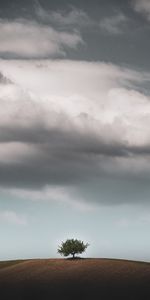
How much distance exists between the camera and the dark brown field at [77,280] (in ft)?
280

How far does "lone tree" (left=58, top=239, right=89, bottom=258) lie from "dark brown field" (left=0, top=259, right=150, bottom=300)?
1875 millimetres

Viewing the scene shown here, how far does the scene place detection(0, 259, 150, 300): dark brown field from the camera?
85250mm

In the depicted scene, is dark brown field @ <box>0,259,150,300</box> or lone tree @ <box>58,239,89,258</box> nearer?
dark brown field @ <box>0,259,150,300</box>

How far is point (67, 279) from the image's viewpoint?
307 feet

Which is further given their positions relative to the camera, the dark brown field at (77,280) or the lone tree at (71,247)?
the lone tree at (71,247)

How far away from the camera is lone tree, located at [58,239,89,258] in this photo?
10925cm

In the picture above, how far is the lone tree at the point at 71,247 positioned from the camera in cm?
10925

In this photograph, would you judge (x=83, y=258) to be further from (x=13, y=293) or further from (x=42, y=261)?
(x=13, y=293)

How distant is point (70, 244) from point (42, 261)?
7.97 meters

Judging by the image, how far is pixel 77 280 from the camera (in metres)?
92.4

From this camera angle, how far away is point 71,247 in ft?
358

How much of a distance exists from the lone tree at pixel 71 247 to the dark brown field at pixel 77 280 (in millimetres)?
1875

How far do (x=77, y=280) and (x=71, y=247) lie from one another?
→ 55.8 feet

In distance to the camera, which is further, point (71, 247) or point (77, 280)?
point (71, 247)
